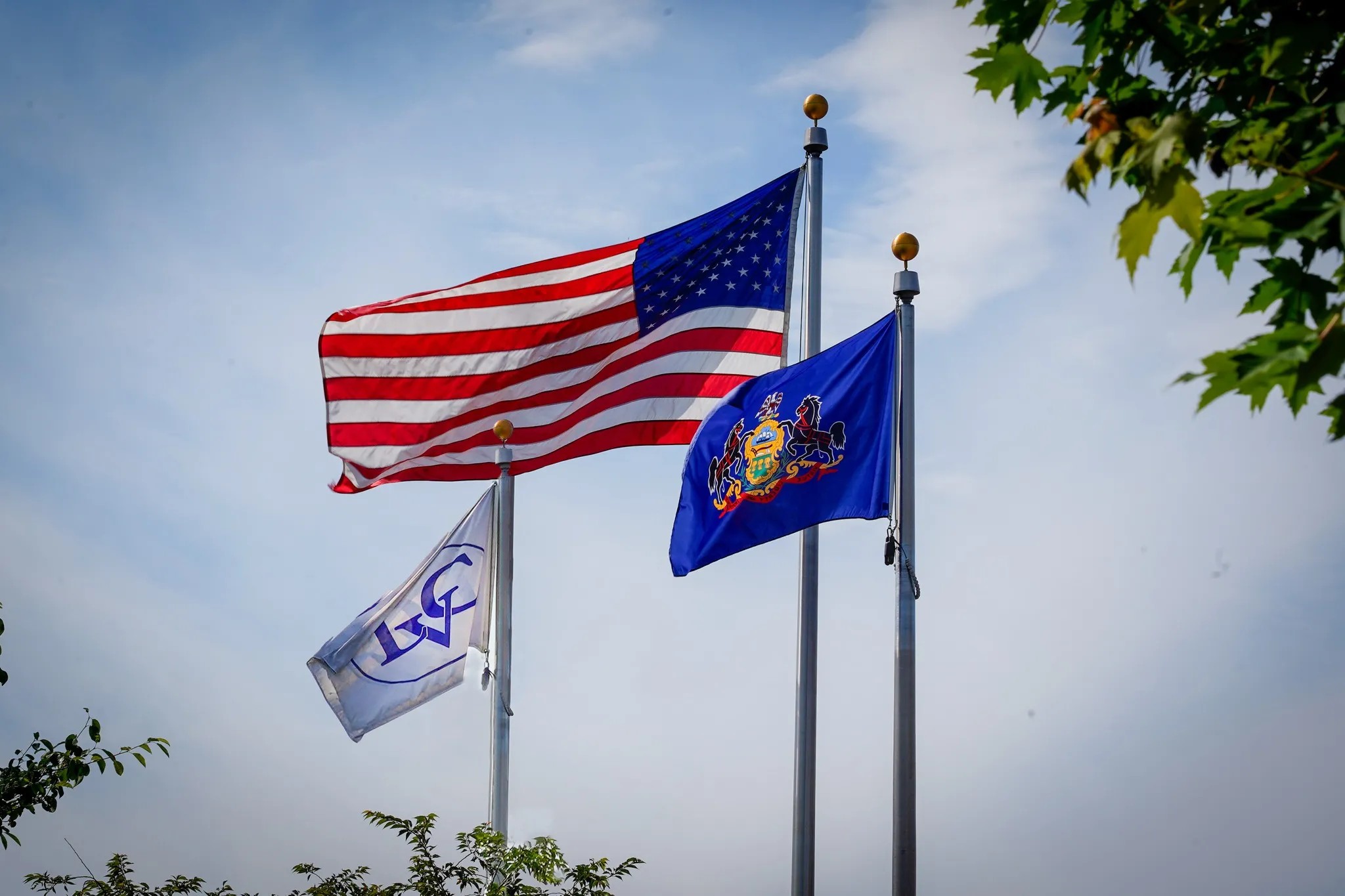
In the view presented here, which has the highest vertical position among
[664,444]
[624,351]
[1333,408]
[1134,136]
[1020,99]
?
[624,351]

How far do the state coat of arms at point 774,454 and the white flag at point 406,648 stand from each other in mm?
4442

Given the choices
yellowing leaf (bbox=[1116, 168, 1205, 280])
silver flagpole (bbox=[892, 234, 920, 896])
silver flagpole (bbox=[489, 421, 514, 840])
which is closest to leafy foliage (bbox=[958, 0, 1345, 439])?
yellowing leaf (bbox=[1116, 168, 1205, 280])

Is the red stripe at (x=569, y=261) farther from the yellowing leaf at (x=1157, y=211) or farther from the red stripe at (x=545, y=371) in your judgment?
the yellowing leaf at (x=1157, y=211)

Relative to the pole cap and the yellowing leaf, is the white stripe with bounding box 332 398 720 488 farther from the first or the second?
the yellowing leaf

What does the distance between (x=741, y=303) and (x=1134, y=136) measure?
354 inches

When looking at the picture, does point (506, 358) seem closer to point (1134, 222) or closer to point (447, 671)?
point (447, 671)

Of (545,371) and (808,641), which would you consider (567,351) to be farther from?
(808,641)

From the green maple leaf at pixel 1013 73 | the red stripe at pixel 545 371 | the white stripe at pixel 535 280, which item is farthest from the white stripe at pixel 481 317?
the green maple leaf at pixel 1013 73

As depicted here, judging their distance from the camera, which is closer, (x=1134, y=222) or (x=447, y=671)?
(x=1134, y=222)

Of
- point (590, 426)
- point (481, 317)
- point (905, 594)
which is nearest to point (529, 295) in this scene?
point (481, 317)

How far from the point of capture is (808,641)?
39.9ft

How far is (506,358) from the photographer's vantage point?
1504cm

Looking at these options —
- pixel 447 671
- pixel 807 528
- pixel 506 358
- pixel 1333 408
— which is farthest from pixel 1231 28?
pixel 447 671

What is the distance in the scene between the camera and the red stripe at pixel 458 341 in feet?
48.3
